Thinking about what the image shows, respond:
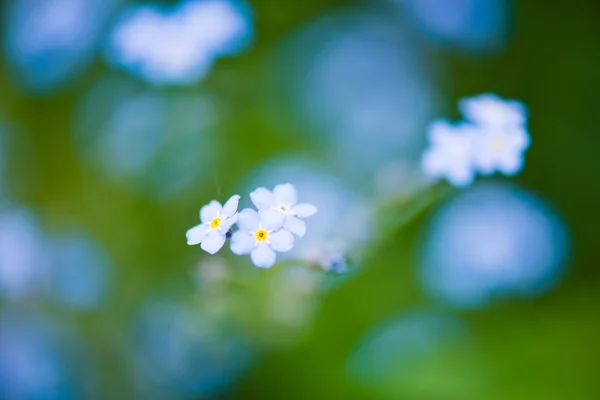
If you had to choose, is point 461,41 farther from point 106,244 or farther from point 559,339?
point 106,244

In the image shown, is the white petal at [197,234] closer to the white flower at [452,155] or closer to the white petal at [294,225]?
the white petal at [294,225]

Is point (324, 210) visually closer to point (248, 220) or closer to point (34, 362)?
point (248, 220)

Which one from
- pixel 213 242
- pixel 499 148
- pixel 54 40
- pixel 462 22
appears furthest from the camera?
pixel 462 22

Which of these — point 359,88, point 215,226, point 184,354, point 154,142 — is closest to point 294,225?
point 215,226

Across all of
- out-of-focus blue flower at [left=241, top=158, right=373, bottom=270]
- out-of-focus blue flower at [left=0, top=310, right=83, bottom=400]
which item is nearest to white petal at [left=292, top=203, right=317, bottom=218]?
out-of-focus blue flower at [left=241, top=158, right=373, bottom=270]

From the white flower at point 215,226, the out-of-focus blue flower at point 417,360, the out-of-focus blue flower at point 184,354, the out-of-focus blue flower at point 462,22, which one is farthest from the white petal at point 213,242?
the out-of-focus blue flower at point 462,22

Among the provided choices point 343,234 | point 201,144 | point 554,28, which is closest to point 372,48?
point 554,28
